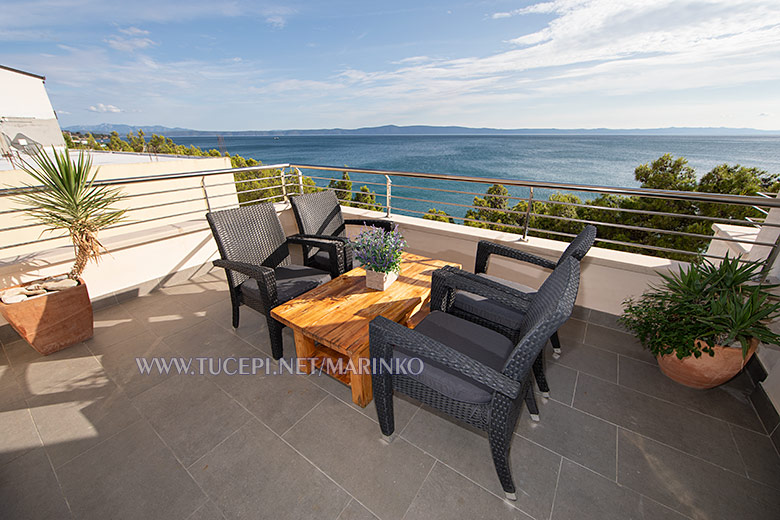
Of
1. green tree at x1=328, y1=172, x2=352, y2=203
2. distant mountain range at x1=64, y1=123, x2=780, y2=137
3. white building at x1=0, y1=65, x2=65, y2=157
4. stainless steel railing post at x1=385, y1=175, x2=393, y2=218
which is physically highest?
distant mountain range at x1=64, y1=123, x2=780, y2=137

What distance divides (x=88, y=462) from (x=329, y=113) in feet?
87.7

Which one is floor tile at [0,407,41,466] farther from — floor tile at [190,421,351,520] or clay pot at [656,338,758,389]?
clay pot at [656,338,758,389]

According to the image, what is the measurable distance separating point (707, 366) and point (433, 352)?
70.4 inches

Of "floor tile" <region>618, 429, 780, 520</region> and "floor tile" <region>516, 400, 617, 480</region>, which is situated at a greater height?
"floor tile" <region>618, 429, 780, 520</region>

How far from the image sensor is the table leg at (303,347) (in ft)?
5.87

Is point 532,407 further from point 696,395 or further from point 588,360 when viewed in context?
point 696,395

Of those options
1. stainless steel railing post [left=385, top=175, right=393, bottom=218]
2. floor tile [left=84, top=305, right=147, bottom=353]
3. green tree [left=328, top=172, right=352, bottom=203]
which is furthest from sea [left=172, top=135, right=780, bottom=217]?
floor tile [left=84, top=305, right=147, bottom=353]

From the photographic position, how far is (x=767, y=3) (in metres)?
2.33

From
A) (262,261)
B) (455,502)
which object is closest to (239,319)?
(262,261)

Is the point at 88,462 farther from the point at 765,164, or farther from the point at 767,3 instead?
the point at 765,164

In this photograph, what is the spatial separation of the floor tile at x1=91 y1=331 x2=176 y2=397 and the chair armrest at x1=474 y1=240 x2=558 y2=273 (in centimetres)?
240

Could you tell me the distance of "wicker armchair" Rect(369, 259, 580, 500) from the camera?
1.03 m

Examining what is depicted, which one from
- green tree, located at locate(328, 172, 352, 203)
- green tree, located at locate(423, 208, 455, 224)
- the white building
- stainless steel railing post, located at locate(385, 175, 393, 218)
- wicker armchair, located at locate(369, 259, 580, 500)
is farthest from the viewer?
the white building

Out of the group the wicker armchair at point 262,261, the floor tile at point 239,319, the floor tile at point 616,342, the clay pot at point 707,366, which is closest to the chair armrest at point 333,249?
the wicker armchair at point 262,261
